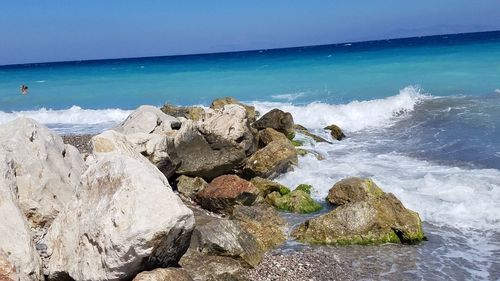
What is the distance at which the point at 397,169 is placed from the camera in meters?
16.2

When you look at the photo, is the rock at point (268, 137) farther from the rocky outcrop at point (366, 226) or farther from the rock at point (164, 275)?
the rock at point (164, 275)

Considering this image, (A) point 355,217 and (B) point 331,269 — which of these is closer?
(B) point 331,269

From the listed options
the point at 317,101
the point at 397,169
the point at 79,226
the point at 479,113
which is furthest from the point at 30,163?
the point at 317,101

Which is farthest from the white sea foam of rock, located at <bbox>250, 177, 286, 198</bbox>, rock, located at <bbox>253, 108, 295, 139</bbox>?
rock, located at <bbox>250, 177, 286, 198</bbox>

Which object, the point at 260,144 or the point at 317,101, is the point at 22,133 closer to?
the point at 260,144

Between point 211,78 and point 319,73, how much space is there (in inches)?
418

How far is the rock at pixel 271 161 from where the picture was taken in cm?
1490

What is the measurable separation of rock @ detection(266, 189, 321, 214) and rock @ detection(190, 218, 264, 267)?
3164 millimetres

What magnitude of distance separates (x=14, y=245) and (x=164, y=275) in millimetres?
1897

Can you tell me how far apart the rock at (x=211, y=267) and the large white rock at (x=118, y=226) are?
2.94 feet

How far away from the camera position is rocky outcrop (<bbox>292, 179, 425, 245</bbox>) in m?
10.7

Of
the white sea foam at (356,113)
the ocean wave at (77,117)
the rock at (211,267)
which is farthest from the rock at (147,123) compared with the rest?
the ocean wave at (77,117)

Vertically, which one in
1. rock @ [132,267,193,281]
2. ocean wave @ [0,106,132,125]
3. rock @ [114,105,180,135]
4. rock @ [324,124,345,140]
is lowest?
ocean wave @ [0,106,132,125]

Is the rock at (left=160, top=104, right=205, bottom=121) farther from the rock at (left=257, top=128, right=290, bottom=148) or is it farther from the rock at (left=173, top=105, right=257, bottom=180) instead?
the rock at (left=173, top=105, right=257, bottom=180)
